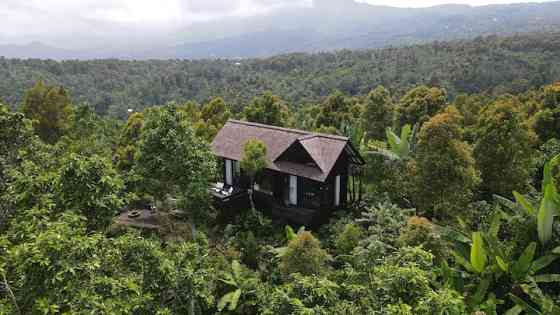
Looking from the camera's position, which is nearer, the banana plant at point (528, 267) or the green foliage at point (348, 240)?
the banana plant at point (528, 267)

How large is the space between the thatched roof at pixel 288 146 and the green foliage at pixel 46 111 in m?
18.8

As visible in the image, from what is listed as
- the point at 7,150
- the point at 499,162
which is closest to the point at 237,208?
the point at 7,150

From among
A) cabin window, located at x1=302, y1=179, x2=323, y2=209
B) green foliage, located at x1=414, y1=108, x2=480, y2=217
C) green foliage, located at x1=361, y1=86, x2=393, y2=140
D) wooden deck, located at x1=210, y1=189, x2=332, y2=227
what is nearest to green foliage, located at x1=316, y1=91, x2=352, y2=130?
green foliage, located at x1=361, y1=86, x2=393, y2=140

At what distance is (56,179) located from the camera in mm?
9219

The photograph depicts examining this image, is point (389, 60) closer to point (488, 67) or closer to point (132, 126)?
point (488, 67)

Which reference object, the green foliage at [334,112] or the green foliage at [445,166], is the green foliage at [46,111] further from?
the green foliage at [445,166]

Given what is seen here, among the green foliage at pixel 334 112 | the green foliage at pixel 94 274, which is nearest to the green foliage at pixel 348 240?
the green foliage at pixel 94 274

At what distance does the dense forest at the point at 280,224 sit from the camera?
24.7 feet

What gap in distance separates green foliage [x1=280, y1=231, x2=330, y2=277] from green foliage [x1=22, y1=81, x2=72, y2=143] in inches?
1088

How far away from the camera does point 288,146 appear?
19922mm

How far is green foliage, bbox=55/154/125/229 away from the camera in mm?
8883

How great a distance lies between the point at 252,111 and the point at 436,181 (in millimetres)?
17775

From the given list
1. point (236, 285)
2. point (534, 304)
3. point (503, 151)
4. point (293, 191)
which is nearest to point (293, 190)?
point (293, 191)

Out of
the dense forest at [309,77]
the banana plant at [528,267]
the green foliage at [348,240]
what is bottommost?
the green foliage at [348,240]
